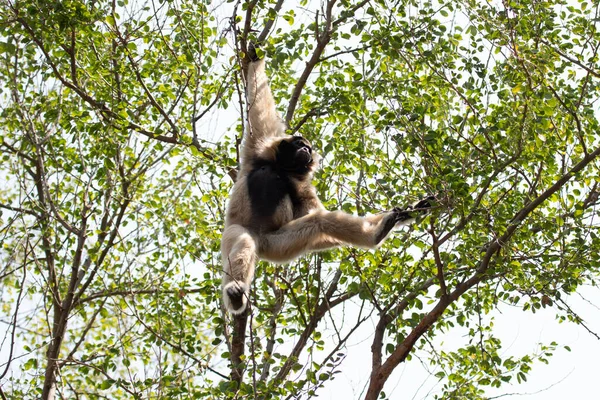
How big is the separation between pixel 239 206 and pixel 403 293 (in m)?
2.33

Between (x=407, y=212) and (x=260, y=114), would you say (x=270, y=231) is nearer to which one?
(x=260, y=114)

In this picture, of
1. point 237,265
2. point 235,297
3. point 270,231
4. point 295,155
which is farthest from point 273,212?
point 235,297

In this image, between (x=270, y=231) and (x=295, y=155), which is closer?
(x=270, y=231)

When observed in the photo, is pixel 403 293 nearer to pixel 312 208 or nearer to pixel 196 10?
pixel 312 208

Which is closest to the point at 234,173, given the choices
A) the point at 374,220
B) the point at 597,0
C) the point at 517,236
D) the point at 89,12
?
the point at 374,220

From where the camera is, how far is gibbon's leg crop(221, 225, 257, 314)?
288 inches

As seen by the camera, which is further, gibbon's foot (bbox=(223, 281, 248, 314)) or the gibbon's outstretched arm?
the gibbon's outstretched arm

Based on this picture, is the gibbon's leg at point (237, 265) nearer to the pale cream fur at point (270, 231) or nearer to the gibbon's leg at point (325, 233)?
the pale cream fur at point (270, 231)

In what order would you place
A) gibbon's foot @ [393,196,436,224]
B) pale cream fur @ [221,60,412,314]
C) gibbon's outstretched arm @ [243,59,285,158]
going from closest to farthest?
gibbon's foot @ [393,196,436,224]
pale cream fur @ [221,60,412,314]
gibbon's outstretched arm @ [243,59,285,158]

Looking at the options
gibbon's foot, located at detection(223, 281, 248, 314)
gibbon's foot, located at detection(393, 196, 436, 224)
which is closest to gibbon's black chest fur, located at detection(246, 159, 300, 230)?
gibbon's foot, located at detection(223, 281, 248, 314)

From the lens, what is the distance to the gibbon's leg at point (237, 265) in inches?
288

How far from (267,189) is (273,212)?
1.03 feet

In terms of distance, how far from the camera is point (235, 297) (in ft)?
24.0

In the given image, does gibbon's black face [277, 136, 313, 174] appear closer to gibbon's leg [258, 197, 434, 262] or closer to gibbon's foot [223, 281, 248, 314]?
gibbon's leg [258, 197, 434, 262]
